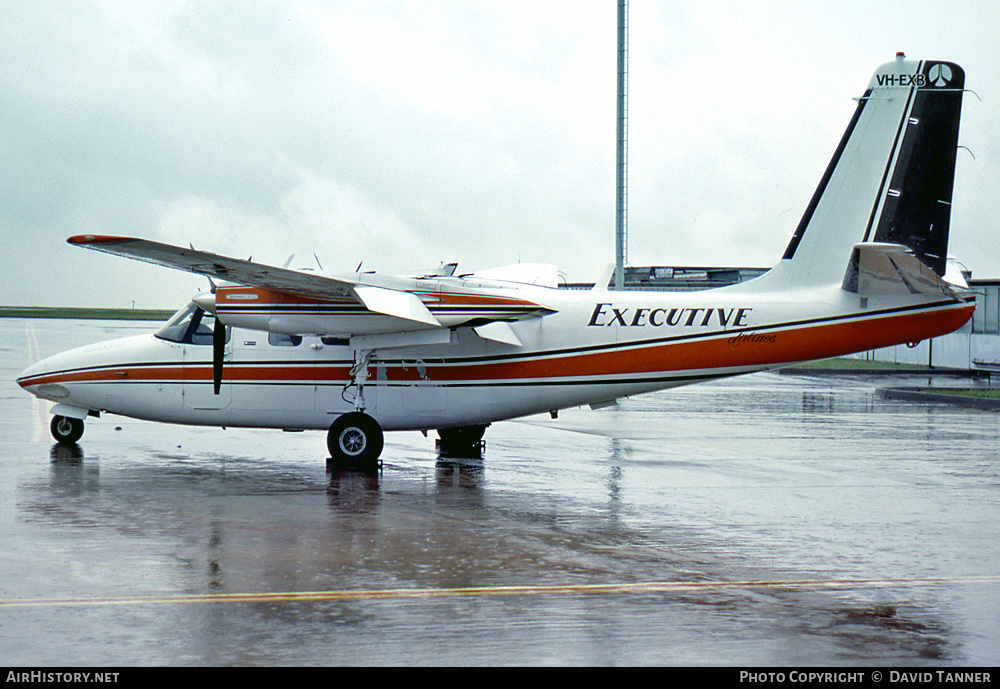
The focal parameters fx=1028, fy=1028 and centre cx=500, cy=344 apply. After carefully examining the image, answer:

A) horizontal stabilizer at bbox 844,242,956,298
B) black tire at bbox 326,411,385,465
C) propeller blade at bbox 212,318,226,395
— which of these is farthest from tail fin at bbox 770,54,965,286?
propeller blade at bbox 212,318,226,395

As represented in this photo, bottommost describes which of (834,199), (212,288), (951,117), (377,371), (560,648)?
(560,648)

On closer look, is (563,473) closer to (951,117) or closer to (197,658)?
(951,117)

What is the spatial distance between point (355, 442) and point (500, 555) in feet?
19.4

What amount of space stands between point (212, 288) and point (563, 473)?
5.81m

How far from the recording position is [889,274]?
48.1 feet

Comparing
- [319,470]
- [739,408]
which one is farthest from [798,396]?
[319,470]

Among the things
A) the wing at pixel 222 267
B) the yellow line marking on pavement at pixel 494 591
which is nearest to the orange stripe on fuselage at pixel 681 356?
the wing at pixel 222 267

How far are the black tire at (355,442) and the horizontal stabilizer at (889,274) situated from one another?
7.34m

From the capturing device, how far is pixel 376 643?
22.2ft

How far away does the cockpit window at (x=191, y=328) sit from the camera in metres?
16.4

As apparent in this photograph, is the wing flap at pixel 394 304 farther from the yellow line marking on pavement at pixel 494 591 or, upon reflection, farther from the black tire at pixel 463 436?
the yellow line marking on pavement at pixel 494 591

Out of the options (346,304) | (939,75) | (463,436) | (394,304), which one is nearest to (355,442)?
(346,304)
